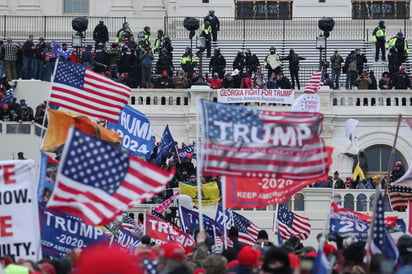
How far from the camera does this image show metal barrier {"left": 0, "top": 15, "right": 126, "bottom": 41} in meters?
59.5

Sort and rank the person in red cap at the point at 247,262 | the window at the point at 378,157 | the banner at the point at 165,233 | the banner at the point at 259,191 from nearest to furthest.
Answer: the person in red cap at the point at 247,262, the banner at the point at 259,191, the banner at the point at 165,233, the window at the point at 378,157

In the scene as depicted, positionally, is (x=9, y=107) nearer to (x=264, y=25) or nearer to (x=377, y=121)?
(x=377, y=121)

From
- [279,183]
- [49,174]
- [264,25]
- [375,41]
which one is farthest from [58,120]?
[264,25]

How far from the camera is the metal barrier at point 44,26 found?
195 feet

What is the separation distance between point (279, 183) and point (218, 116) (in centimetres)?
279

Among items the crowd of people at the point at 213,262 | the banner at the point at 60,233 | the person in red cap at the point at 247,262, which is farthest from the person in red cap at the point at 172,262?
the banner at the point at 60,233

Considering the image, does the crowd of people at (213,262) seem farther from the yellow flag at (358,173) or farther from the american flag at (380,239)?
the yellow flag at (358,173)

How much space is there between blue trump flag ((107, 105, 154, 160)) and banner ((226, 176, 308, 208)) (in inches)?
182

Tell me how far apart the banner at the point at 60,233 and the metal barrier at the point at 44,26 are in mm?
35461

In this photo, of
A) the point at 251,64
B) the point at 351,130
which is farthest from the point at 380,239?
the point at 251,64

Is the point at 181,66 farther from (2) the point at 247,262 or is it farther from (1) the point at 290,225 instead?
(2) the point at 247,262

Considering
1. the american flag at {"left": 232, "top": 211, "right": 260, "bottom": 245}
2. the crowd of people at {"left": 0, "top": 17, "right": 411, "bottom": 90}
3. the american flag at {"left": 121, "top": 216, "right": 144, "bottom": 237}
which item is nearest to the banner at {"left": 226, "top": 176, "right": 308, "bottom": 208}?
the american flag at {"left": 232, "top": 211, "right": 260, "bottom": 245}

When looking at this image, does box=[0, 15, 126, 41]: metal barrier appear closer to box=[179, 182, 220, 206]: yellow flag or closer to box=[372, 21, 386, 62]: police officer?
box=[372, 21, 386, 62]: police officer

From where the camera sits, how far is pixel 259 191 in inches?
971
